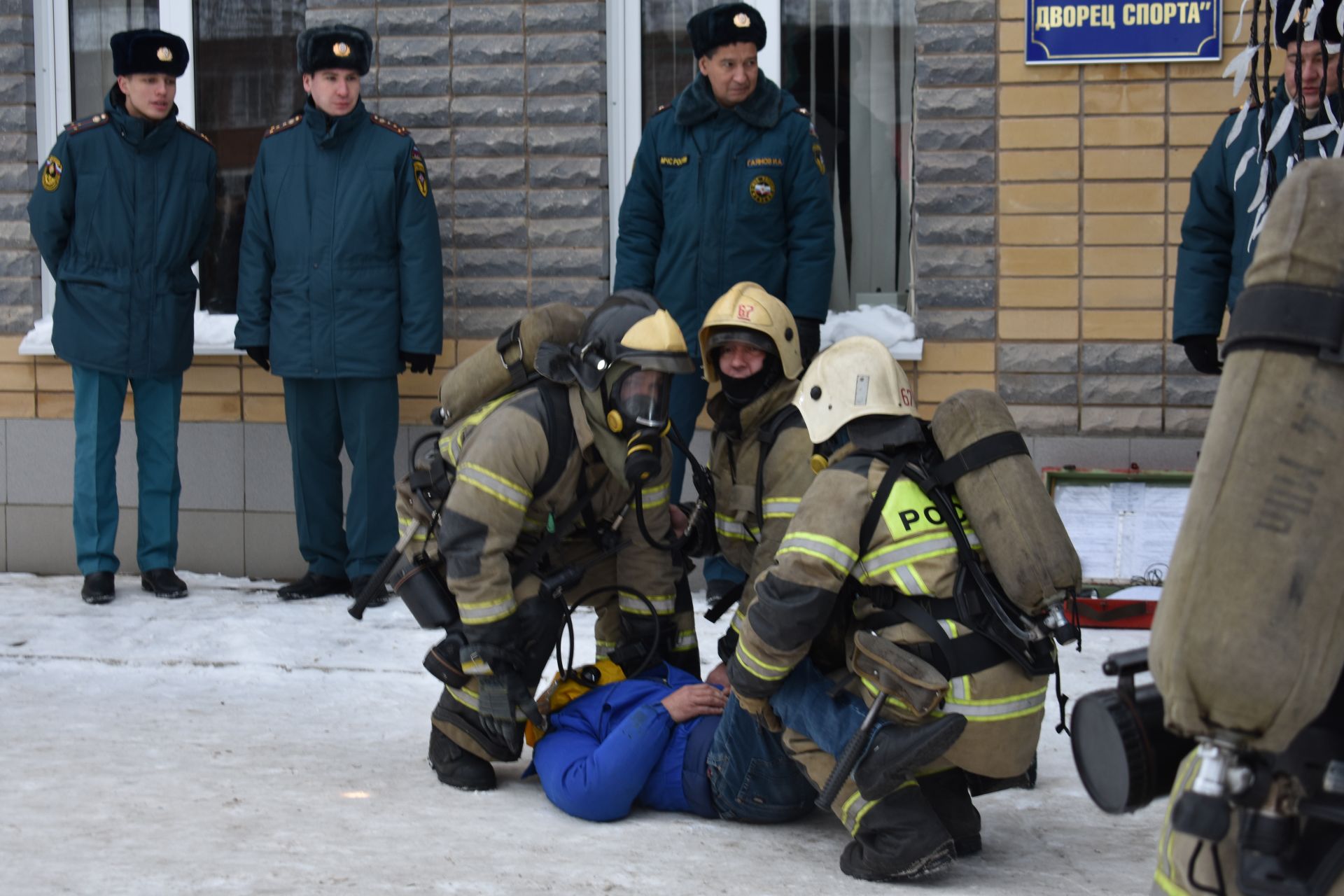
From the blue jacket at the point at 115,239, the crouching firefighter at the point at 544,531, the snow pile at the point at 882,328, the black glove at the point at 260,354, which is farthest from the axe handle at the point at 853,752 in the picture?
the blue jacket at the point at 115,239

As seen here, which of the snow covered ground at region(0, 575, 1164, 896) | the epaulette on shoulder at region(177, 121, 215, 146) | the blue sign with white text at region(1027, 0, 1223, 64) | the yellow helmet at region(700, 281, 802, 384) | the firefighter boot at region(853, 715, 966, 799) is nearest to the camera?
the firefighter boot at region(853, 715, 966, 799)

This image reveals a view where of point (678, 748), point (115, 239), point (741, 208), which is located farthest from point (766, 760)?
point (115, 239)

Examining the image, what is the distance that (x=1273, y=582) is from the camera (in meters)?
1.57

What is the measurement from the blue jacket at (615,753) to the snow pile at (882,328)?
100 inches

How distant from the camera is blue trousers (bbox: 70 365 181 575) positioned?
6.51m

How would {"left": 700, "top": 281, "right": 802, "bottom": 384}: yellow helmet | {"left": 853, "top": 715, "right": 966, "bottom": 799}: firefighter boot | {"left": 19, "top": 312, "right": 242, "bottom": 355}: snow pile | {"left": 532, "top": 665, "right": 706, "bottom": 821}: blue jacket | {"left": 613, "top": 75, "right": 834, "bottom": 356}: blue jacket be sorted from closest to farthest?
1. {"left": 853, "top": 715, "right": 966, "bottom": 799}: firefighter boot
2. {"left": 532, "top": 665, "right": 706, "bottom": 821}: blue jacket
3. {"left": 700, "top": 281, "right": 802, "bottom": 384}: yellow helmet
4. {"left": 613, "top": 75, "right": 834, "bottom": 356}: blue jacket
5. {"left": 19, "top": 312, "right": 242, "bottom": 355}: snow pile

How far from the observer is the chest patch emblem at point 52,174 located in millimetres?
6512

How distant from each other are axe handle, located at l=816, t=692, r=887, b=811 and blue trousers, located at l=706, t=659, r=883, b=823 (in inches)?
7.1

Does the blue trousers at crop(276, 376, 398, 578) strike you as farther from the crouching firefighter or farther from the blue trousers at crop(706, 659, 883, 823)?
the blue trousers at crop(706, 659, 883, 823)

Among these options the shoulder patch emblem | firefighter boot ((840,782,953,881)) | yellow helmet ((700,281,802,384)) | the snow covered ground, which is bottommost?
the snow covered ground

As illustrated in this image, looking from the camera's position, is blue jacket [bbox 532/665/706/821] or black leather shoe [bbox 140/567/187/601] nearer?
blue jacket [bbox 532/665/706/821]

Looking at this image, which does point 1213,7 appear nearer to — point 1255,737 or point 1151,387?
point 1151,387

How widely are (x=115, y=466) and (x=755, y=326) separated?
3.58 m

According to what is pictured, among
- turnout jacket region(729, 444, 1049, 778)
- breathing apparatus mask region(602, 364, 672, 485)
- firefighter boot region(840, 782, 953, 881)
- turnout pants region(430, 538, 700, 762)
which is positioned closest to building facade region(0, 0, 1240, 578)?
turnout pants region(430, 538, 700, 762)
